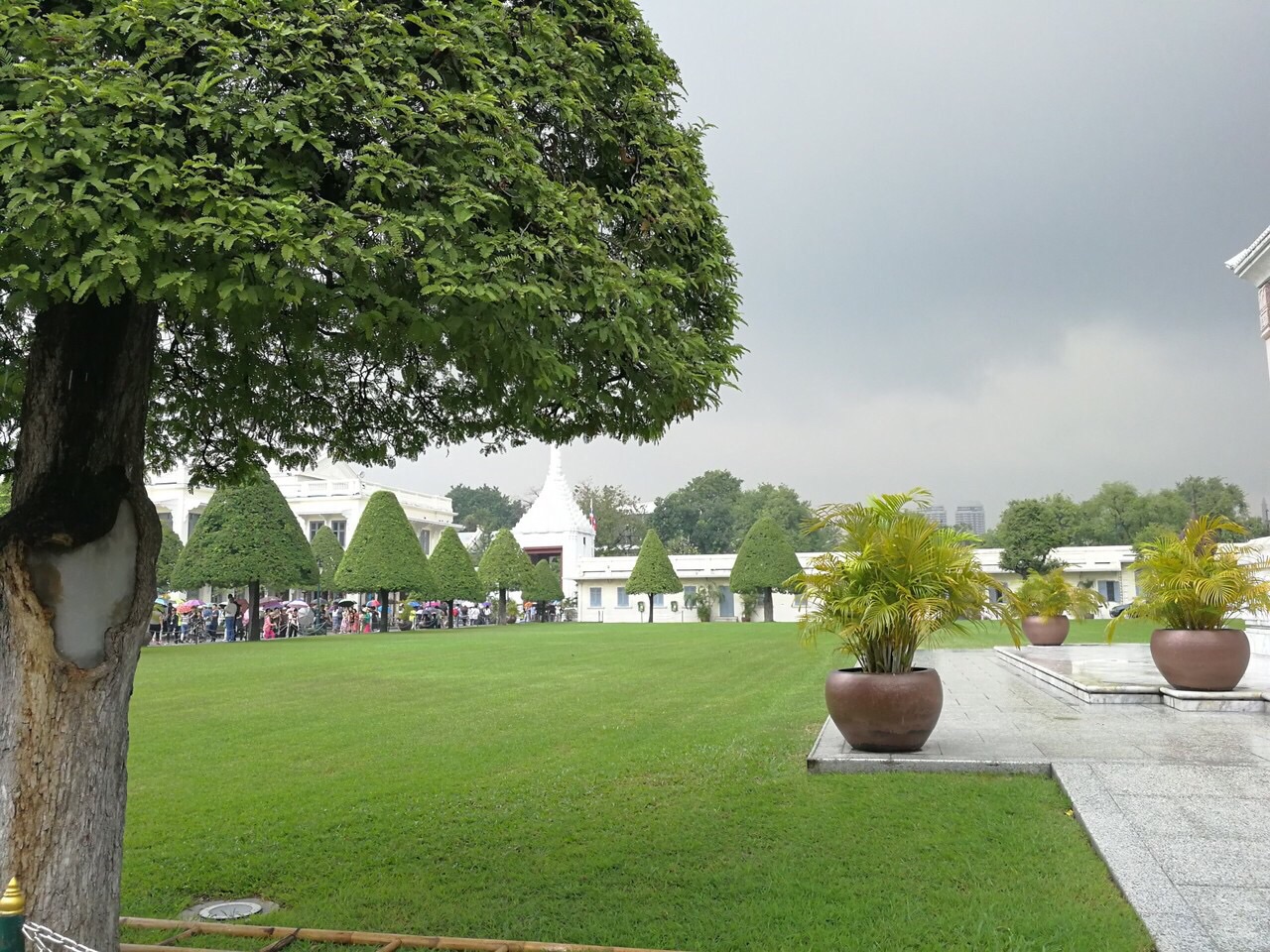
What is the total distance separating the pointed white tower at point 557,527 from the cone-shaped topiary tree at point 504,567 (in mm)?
12447

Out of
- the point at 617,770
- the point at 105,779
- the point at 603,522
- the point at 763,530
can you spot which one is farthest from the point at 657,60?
the point at 603,522

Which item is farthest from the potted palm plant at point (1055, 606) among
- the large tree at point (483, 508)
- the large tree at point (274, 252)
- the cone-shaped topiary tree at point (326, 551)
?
the large tree at point (483, 508)

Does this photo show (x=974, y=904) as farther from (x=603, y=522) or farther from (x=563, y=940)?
(x=603, y=522)

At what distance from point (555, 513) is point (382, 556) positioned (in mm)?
24991

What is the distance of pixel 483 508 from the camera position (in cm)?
10469

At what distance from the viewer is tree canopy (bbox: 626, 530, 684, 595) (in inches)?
1827

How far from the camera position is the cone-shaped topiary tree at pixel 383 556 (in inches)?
1415

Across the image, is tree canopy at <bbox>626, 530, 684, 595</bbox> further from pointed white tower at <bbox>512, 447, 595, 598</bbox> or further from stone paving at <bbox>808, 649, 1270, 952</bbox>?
stone paving at <bbox>808, 649, 1270, 952</bbox>

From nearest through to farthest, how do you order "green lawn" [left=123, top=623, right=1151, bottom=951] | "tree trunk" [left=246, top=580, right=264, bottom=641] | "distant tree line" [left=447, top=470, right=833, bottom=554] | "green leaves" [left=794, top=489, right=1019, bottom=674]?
"green lawn" [left=123, top=623, right=1151, bottom=951] → "green leaves" [left=794, top=489, right=1019, bottom=674] → "tree trunk" [left=246, top=580, right=264, bottom=641] → "distant tree line" [left=447, top=470, right=833, bottom=554]

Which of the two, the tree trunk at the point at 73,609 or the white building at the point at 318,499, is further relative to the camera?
the white building at the point at 318,499

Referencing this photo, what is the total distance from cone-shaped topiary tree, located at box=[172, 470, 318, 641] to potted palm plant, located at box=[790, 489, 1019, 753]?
2568cm

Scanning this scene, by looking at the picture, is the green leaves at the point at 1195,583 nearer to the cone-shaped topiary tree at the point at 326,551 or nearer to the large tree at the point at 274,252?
the large tree at the point at 274,252

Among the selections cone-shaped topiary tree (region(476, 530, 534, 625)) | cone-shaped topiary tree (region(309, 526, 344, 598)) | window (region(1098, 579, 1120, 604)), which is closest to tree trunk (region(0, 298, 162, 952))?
cone-shaped topiary tree (region(476, 530, 534, 625))

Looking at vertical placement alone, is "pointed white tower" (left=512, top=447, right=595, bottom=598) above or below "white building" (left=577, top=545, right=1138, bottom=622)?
above
